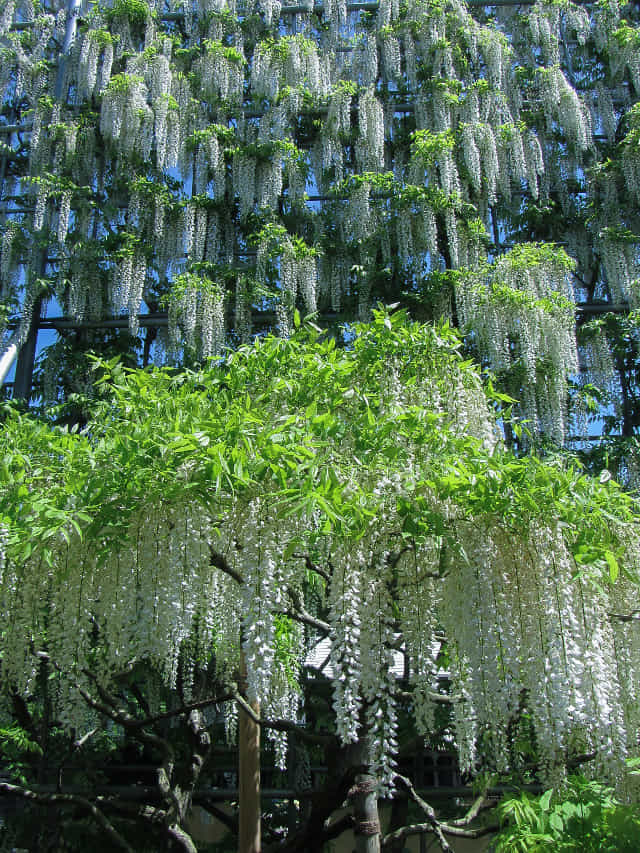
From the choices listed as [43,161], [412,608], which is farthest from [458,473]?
[43,161]

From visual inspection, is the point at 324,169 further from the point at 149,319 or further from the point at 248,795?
the point at 248,795

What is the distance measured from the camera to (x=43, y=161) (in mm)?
8844

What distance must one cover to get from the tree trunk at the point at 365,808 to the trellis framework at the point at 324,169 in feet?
12.6

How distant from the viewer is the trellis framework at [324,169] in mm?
7578

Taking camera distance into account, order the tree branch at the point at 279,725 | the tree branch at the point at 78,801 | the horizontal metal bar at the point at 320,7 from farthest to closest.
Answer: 1. the horizontal metal bar at the point at 320,7
2. the tree branch at the point at 78,801
3. the tree branch at the point at 279,725

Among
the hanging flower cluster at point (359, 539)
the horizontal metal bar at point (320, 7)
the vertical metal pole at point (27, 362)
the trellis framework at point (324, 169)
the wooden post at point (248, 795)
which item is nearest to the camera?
the hanging flower cluster at point (359, 539)

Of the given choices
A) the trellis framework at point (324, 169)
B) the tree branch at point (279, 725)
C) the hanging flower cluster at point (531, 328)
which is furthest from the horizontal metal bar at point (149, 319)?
the tree branch at point (279, 725)

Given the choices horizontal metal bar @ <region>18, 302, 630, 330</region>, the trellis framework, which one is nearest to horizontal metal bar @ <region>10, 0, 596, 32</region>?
the trellis framework

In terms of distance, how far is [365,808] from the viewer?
164 inches

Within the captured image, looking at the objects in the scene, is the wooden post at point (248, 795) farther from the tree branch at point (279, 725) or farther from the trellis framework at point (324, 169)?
the trellis framework at point (324, 169)

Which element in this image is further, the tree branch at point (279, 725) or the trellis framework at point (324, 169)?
the trellis framework at point (324, 169)

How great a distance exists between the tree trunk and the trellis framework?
12.6ft

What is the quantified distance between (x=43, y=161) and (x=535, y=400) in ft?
21.0

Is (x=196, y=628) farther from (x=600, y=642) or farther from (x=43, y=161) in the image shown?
(x=43, y=161)
